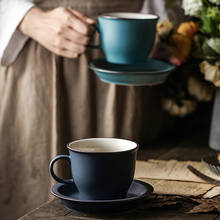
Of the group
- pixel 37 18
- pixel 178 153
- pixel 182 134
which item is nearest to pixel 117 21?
pixel 37 18

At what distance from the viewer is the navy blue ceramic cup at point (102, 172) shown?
0.66 m

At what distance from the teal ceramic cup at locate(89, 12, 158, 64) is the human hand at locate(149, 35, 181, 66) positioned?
0.23 meters

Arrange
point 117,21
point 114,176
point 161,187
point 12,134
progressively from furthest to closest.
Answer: point 12,134 < point 117,21 < point 161,187 < point 114,176

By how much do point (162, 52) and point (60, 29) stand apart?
11.5 inches

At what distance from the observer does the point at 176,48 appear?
46.1 inches

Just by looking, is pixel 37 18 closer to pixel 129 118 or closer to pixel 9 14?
pixel 9 14

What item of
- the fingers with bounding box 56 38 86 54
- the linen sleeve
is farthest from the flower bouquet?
the linen sleeve

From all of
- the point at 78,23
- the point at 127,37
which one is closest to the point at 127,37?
→ the point at 127,37

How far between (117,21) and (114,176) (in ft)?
1.16

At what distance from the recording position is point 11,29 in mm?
1126

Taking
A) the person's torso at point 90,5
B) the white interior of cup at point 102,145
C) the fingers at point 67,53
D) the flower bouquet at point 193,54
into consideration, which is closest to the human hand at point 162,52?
the flower bouquet at point 193,54

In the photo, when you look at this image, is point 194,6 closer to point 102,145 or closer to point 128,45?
point 128,45

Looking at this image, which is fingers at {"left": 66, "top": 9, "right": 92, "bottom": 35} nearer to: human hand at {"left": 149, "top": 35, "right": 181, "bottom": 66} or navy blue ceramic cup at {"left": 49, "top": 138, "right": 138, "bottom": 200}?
human hand at {"left": 149, "top": 35, "right": 181, "bottom": 66}

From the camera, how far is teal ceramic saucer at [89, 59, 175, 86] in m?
0.94
